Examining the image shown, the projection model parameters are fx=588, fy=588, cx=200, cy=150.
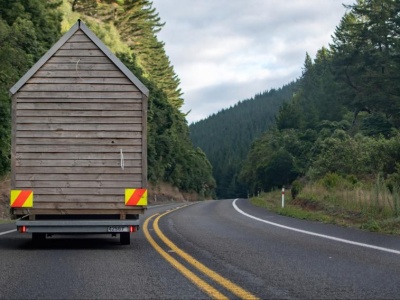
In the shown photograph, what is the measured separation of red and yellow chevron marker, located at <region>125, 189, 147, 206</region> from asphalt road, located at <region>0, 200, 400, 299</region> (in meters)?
0.85

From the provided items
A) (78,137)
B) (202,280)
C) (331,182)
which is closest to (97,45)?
(78,137)

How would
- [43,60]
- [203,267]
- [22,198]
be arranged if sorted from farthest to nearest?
[43,60], [22,198], [203,267]

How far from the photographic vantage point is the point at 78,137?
1127 cm

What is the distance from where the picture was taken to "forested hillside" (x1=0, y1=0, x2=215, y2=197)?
30391 mm

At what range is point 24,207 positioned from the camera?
35.4 ft

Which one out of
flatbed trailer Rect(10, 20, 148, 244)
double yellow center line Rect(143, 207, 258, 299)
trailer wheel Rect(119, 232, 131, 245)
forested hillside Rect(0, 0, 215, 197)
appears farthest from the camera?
forested hillside Rect(0, 0, 215, 197)

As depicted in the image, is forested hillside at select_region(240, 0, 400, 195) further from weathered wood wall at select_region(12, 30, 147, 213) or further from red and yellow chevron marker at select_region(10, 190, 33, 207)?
red and yellow chevron marker at select_region(10, 190, 33, 207)

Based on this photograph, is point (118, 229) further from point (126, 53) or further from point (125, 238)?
point (126, 53)

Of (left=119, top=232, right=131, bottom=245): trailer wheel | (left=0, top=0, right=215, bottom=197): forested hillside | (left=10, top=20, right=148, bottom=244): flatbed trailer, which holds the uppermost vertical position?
(left=0, top=0, right=215, bottom=197): forested hillside

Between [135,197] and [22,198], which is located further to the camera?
[135,197]

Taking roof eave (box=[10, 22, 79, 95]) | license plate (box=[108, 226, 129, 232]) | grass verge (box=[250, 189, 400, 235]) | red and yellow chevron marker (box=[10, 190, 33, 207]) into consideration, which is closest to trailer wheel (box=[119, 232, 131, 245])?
license plate (box=[108, 226, 129, 232])

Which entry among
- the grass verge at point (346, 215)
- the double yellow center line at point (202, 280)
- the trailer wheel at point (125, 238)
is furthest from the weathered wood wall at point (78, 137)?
the grass verge at point (346, 215)

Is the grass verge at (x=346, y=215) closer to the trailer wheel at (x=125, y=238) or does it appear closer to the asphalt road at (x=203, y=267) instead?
the asphalt road at (x=203, y=267)

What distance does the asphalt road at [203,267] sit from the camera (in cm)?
637
